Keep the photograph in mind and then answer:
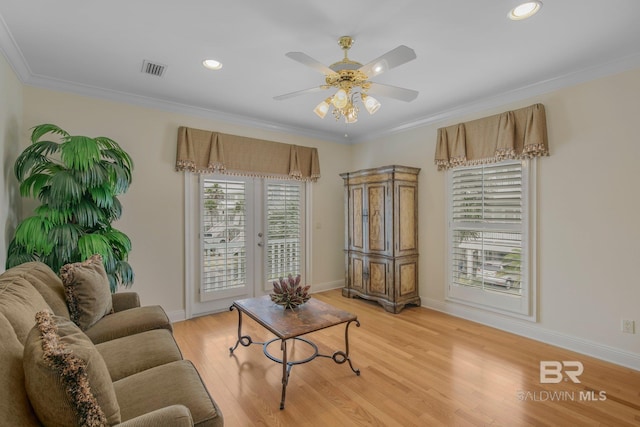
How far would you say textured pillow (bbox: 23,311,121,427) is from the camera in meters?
0.98

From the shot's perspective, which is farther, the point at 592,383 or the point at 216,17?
the point at 592,383

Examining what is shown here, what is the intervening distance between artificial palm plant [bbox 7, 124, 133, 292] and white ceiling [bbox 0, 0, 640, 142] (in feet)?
2.36

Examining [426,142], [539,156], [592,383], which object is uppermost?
[426,142]

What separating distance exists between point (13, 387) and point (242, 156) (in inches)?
134

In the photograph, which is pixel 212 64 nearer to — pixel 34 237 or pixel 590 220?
pixel 34 237

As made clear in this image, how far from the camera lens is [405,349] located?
2.95 meters

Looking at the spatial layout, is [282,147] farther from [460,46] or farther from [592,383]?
[592,383]

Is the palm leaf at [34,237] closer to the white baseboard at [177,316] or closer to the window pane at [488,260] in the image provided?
the white baseboard at [177,316]

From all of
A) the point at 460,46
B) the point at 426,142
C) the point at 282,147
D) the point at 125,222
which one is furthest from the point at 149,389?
the point at 426,142

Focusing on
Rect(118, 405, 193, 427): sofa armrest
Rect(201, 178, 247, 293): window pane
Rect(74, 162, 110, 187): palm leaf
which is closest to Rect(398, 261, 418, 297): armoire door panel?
Rect(201, 178, 247, 293): window pane

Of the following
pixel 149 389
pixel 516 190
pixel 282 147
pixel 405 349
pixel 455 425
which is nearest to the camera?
pixel 149 389

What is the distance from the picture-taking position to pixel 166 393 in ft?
4.52

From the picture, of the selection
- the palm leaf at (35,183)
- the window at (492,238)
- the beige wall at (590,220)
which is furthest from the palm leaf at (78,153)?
the beige wall at (590,220)

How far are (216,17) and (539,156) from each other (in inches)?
126
